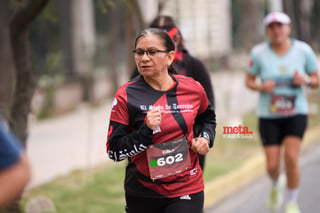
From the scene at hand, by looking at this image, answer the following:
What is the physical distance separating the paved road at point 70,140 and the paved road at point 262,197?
2195mm

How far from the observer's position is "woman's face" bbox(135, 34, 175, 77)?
11.1 ft

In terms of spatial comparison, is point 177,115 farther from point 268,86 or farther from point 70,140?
point 70,140

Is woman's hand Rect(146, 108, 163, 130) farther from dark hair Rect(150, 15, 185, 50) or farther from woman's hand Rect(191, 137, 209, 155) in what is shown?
dark hair Rect(150, 15, 185, 50)

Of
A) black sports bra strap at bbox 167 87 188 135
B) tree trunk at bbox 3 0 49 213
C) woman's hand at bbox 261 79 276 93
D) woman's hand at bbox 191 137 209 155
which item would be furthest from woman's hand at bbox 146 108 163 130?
woman's hand at bbox 261 79 276 93

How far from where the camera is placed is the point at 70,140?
10414 millimetres

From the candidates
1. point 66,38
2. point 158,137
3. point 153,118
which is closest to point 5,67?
point 158,137

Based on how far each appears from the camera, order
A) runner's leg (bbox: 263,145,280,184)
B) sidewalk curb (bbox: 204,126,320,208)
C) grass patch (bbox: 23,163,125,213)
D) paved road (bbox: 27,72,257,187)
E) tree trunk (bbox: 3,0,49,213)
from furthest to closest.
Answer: paved road (bbox: 27,72,257,187) < sidewalk curb (bbox: 204,126,320,208) < grass patch (bbox: 23,163,125,213) < runner's leg (bbox: 263,145,280,184) < tree trunk (bbox: 3,0,49,213)

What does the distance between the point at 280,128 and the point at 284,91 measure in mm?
395

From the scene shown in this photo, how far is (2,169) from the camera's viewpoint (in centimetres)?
190

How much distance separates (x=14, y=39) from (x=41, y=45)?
9.37 meters

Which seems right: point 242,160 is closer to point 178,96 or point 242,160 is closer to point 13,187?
point 178,96

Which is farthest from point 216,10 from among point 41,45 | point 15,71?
point 15,71

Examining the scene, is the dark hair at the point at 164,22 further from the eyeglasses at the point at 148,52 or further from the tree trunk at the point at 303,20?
the tree trunk at the point at 303,20

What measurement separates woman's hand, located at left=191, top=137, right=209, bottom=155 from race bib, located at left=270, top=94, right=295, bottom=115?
2.62 meters
